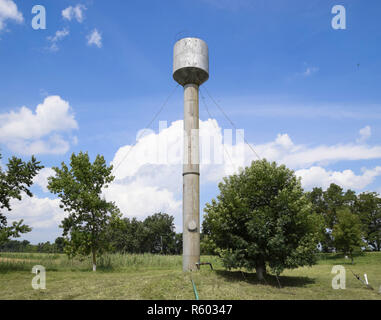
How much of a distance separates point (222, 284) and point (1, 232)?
16541mm

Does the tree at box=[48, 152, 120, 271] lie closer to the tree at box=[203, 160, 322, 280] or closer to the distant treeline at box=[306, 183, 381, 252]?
the tree at box=[203, 160, 322, 280]

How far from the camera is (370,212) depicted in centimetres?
6397

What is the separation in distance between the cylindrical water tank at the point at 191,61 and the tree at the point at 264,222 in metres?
8.04

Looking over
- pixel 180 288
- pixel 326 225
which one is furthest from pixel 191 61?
pixel 326 225

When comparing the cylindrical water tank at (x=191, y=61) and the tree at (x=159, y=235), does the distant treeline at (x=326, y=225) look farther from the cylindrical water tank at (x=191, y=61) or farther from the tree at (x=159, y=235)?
the cylindrical water tank at (x=191, y=61)

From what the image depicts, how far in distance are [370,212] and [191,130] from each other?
5816cm

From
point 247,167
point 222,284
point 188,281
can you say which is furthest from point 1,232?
point 247,167

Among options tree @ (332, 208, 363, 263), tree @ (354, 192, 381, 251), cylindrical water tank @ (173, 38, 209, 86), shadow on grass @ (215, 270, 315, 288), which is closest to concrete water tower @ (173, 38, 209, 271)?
cylindrical water tank @ (173, 38, 209, 86)

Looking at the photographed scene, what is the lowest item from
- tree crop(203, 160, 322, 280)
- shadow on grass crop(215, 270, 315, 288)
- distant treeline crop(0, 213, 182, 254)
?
distant treeline crop(0, 213, 182, 254)

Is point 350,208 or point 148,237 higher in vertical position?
point 350,208

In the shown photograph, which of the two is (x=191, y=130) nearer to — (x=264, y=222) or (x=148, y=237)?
(x=264, y=222)

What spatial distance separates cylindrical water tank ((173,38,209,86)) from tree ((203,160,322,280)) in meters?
8.04

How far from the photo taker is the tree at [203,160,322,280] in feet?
56.6
